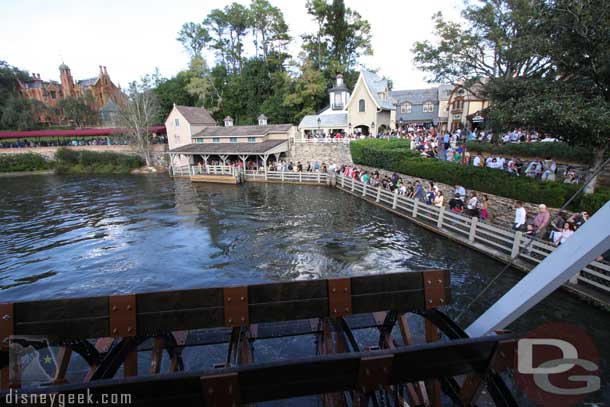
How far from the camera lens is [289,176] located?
28.0 metres

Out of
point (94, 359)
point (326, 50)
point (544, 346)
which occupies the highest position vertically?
point (326, 50)

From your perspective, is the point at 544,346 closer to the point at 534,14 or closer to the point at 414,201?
the point at 414,201

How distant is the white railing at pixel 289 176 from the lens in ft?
86.5

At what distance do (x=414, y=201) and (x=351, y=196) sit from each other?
6.92 metres

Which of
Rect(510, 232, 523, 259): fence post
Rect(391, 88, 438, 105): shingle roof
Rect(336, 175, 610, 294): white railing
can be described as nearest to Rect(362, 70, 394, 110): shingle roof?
Rect(391, 88, 438, 105): shingle roof

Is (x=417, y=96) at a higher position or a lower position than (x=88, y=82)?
lower

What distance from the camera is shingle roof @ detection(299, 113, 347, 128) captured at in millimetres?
36000

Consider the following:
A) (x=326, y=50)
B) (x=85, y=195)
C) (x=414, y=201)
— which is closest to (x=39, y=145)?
(x=85, y=195)

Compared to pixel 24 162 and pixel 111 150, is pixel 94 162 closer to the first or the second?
pixel 111 150

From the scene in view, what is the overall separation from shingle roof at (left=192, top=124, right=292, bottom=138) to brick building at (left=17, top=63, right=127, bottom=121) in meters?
33.4

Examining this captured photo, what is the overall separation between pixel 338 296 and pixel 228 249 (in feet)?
27.5

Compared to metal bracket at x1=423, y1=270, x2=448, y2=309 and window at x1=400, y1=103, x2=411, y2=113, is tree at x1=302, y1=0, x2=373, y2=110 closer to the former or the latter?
window at x1=400, y1=103, x2=411, y2=113

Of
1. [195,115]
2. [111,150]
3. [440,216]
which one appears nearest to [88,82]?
[111,150]

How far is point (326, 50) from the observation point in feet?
162
